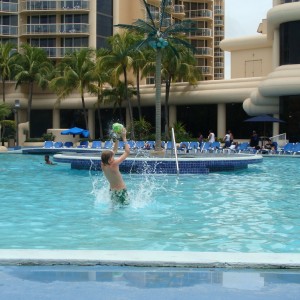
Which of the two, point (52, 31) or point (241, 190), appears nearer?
point (241, 190)

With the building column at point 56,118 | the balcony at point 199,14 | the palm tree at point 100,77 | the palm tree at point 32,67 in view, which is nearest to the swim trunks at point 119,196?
the palm tree at point 100,77

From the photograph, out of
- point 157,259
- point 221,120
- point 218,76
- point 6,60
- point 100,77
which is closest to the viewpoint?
point 157,259

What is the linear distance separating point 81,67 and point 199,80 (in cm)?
891

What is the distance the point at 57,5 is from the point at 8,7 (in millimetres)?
4709

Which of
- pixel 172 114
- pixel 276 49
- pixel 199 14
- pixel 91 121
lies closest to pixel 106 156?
pixel 276 49

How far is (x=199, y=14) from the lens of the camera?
6881 cm

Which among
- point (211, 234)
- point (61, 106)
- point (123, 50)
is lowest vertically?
point (211, 234)

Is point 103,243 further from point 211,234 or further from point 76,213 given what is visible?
point 76,213

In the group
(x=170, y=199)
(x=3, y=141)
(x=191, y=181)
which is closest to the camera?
(x=170, y=199)

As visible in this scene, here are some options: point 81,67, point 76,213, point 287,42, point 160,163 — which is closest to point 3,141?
point 81,67

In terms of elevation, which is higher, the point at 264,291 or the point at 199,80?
the point at 199,80

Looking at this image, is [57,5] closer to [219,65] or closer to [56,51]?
[56,51]

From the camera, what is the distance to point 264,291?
4910 mm

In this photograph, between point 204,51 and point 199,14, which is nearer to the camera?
point 204,51
